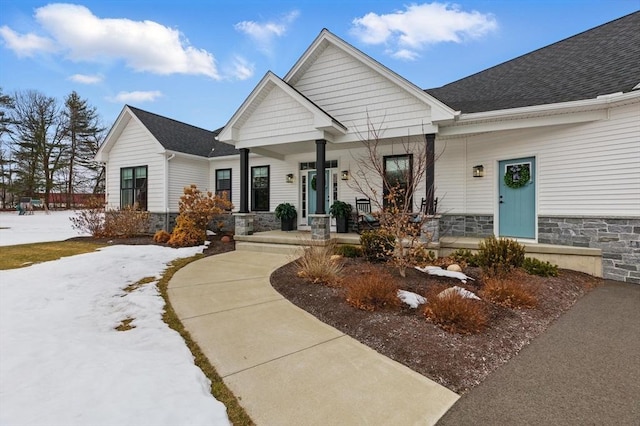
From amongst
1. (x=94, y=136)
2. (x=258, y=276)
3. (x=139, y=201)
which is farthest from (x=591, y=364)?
(x=94, y=136)

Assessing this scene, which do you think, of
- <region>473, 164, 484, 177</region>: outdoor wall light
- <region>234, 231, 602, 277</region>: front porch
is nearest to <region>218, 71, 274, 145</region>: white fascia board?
<region>234, 231, 602, 277</region>: front porch

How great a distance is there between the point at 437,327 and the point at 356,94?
7095 millimetres

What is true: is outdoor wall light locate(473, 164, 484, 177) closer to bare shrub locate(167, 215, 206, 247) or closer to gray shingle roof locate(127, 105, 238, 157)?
bare shrub locate(167, 215, 206, 247)

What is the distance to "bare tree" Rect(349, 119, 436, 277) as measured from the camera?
554cm

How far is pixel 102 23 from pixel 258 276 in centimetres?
1393

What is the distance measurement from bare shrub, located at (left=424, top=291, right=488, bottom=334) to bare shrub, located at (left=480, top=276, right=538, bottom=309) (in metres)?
0.81

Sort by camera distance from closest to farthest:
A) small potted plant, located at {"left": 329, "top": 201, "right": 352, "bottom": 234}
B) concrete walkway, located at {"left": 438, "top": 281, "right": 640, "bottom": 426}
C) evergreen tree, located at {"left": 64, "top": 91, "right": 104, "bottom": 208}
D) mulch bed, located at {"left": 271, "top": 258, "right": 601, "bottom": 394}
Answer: concrete walkway, located at {"left": 438, "top": 281, "right": 640, "bottom": 426}
mulch bed, located at {"left": 271, "top": 258, "right": 601, "bottom": 394}
small potted plant, located at {"left": 329, "top": 201, "right": 352, "bottom": 234}
evergreen tree, located at {"left": 64, "top": 91, "right": 104, "bottom": 208}

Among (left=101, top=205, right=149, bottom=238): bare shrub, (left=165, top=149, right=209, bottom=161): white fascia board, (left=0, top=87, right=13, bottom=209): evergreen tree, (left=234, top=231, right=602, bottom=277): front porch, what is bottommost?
(left=234, top=231, right=602, bottom=277): front porch

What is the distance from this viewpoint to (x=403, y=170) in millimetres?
9203

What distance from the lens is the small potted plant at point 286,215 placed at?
33.5 ft

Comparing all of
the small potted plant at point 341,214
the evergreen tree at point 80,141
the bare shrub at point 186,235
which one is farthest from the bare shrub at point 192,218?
the evergreen tree at point 80,141

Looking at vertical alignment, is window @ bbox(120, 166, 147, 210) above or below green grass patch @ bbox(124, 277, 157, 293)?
above

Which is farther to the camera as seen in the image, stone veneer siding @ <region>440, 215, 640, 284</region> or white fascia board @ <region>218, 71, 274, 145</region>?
white fascia board @ <region>218, 71, 274, 145</region>

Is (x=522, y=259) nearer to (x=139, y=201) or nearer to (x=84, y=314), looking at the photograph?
(x=84, y=314)
